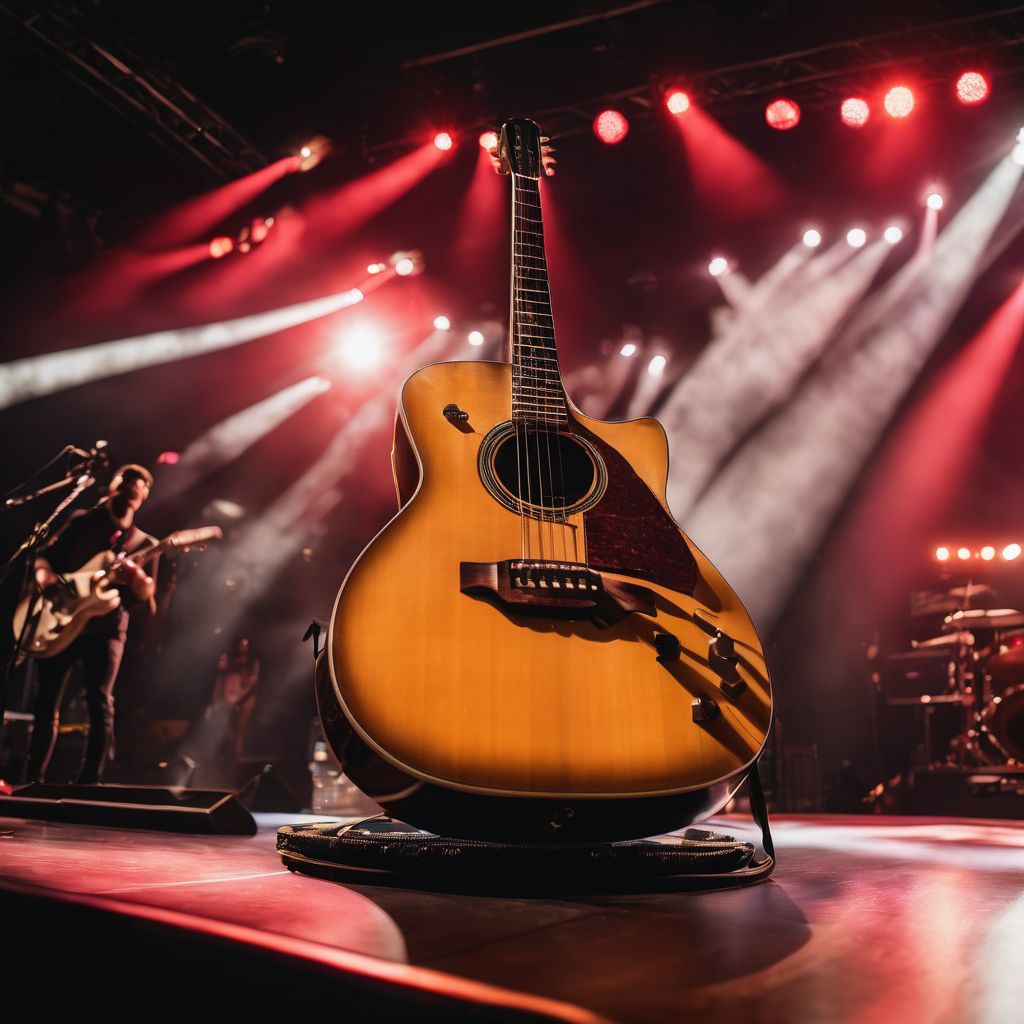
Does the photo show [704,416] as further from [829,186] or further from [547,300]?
[547,300]

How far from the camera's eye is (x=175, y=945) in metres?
0.86

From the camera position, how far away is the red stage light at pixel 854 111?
230 inches

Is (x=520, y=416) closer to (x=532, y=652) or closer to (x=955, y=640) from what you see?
(x=532, y=652)

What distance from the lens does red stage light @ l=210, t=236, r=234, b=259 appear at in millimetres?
7453

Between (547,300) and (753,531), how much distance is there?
7.12 meters

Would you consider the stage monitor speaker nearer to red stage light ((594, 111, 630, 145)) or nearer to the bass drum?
the bass drum

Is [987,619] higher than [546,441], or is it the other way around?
[546,441]

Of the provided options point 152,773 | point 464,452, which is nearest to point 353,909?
point 464,452

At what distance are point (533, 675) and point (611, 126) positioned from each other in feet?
19.2

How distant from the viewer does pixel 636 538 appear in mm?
1748

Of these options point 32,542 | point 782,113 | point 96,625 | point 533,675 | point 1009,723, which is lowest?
point 1009,723

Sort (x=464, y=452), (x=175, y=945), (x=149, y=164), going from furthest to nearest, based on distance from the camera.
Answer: (x=149, y=164)
(x=464, y=452)
(x=175, y=945)

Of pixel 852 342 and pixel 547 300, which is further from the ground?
pixel 852 342

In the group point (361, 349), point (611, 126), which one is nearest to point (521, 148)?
point (611, 126)
